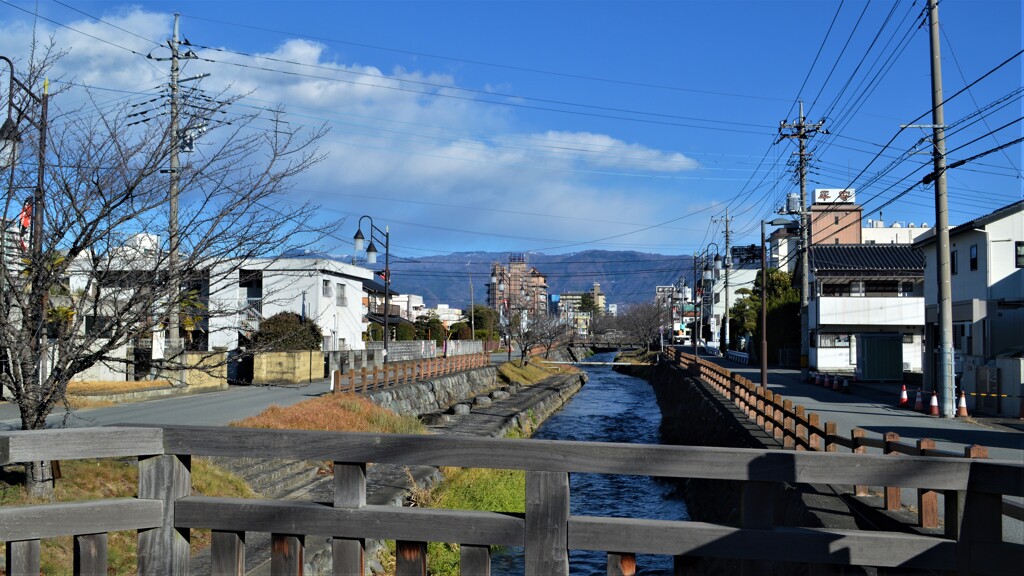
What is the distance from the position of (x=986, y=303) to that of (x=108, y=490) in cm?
2301

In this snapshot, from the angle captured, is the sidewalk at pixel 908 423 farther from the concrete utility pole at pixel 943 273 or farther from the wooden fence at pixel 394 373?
the wooden fence at pixel 394 373

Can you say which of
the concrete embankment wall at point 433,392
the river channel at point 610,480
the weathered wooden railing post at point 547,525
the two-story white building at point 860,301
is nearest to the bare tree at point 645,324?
the river channel at point 610,480

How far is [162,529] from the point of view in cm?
366

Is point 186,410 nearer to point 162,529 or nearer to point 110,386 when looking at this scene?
point 110,386

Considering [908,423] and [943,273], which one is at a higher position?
[943,273]

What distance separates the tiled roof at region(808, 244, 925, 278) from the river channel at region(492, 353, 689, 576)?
39.4 feet

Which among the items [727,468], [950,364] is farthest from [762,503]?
[950,364]

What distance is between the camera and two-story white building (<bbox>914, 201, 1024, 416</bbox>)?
71.4 feet

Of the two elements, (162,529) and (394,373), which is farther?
(394,373)

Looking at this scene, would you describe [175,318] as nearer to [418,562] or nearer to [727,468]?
Answer: [418,562]

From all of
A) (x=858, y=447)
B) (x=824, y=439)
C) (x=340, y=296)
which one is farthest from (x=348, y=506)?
(x=340, y=296)

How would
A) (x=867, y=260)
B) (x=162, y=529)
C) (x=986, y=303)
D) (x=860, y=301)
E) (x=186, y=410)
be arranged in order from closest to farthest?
(x=162, y=529) → (x=186, y=410) → (x=986, y=303) → (x=860, y=301) → (x=867, y=260)

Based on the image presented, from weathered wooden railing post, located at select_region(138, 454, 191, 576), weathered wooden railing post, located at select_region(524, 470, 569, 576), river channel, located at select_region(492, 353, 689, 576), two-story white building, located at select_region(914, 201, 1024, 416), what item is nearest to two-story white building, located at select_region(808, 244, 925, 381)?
river channel, located at select_region(492, 353, 689, 576)

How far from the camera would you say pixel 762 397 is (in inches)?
651
